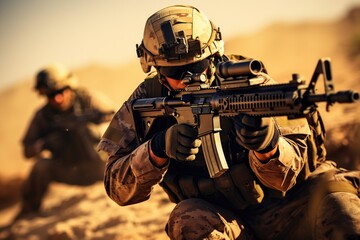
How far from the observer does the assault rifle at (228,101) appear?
2.97 m

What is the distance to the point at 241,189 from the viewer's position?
4012mm

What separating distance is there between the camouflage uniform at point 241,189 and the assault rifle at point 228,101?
0.20 metres

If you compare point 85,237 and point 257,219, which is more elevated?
point 257,219

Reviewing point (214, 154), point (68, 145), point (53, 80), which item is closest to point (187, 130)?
point (214, 154)

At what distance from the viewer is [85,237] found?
6625 mm

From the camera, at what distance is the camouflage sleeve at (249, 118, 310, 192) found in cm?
361

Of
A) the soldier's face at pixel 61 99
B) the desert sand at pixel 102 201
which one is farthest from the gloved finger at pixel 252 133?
the soldier's face at pixel 61 99

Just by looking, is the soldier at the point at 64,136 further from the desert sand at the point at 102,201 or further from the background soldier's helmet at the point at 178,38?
the background soldier's helmet at the point at 178,38

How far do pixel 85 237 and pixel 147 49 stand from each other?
306cm

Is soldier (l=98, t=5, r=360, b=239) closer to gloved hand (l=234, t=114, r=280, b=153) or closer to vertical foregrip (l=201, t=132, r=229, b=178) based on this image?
vertical foregrip (l=201, t=132, r=229, b=178)

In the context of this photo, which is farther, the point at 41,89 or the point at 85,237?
the point at 41,89

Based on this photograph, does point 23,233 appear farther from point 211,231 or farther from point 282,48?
point 282,48

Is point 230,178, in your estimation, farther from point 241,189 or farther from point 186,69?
point 186,69

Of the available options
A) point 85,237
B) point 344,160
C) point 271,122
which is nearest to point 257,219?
point 271,122
